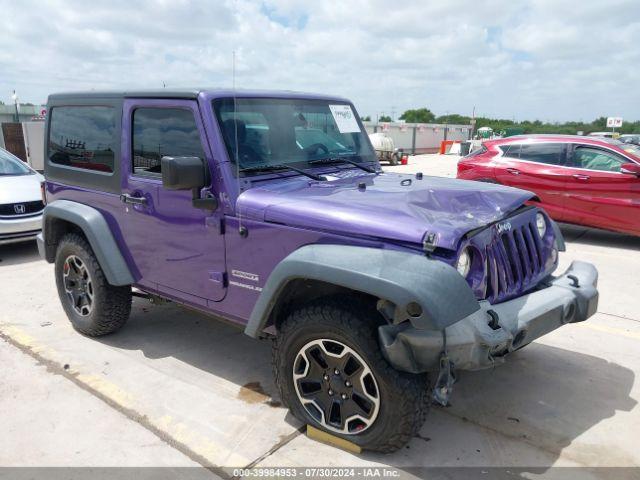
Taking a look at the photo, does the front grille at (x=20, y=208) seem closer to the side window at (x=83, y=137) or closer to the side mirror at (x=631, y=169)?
→ the side window at (x=83, y=137)

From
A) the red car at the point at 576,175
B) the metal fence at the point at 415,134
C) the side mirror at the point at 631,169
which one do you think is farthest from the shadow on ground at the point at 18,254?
the metal fence at the point at 415,134

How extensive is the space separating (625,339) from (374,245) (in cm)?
304

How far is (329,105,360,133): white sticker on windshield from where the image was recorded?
162 inches

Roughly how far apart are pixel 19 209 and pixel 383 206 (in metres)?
6.07

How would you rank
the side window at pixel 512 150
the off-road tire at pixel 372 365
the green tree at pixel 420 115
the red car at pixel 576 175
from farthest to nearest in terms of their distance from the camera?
the green tree at pixel 420 115 < the side window at pixel 512 150 < the red car at pixel 576 175 < the off-road tire at pixel 372 365

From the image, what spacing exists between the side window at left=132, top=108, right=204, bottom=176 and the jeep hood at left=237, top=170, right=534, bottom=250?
576mm

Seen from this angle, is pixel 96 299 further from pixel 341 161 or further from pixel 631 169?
pixel 631 169

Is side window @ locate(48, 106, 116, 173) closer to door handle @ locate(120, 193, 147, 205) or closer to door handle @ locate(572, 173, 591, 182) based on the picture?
door handle @ locate(120, 193, 147, 205)

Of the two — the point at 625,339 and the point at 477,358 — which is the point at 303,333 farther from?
the point at 625,339

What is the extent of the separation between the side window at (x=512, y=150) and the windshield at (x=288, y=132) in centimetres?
516

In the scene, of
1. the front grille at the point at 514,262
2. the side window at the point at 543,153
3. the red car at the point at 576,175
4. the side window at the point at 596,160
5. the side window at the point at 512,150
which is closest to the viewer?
the front grille at the point at 514,262

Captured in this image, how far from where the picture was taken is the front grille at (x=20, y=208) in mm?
6914

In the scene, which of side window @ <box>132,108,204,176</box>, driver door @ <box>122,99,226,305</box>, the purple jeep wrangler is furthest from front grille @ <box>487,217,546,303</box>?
side window @ <box>132,108,204,176</box>

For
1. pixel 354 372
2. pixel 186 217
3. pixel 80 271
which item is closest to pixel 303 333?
pixel 354 372
